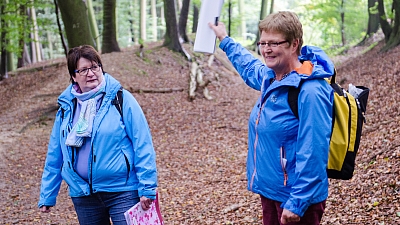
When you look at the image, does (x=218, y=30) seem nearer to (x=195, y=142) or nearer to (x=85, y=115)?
(x=85, y=115)

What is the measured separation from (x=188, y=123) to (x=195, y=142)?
152 cm

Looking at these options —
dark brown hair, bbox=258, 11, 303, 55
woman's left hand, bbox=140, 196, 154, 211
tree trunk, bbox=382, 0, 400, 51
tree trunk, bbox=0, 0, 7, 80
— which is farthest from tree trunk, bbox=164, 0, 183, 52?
dark brown hair, bbox=258, 11, 303, 55

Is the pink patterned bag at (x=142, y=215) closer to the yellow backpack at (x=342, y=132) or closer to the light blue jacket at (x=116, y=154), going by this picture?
the light blue jacket at (x=116, y=154)

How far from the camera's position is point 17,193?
7.74 meters

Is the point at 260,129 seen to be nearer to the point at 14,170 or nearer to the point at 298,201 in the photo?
the point at 298,201

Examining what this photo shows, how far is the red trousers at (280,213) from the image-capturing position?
250 cm

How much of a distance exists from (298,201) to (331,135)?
410mm

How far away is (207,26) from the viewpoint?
315 cm

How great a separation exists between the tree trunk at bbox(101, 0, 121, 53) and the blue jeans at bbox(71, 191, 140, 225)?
49.2 ft

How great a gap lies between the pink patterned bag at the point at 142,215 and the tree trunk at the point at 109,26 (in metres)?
15.1

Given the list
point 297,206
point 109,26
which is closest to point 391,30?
point 109,26

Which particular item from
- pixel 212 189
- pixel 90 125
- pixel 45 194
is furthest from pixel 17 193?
pixel 90 125

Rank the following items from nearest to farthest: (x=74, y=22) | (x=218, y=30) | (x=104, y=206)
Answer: (x=218, y=30) < (x=104, y=206) < (x=74, y=22)

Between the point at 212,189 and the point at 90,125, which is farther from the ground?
the point at 90,125
